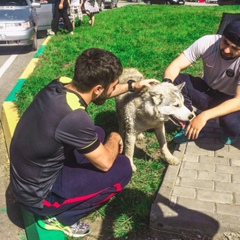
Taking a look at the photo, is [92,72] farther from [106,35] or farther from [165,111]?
[106,35]

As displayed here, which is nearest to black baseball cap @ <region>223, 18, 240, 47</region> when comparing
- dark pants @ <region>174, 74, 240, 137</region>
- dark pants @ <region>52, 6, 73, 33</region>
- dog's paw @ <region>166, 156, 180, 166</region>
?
dark pants @ <region>174, 74, 240, 137</region>

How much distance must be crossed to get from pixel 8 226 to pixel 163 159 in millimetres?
1903

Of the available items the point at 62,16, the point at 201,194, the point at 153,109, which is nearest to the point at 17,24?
the point at 62,16

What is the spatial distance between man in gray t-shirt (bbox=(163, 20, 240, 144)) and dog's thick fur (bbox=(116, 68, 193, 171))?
331 mm

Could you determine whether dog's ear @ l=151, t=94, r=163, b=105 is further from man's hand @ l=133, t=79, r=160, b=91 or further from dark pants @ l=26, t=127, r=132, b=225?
dark pants @ l=26, t=127, r=132, b=225

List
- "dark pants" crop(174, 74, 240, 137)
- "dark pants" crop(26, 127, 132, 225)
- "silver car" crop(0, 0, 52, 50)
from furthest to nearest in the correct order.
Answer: "silver car" crop(0, 0, 52, 50), "dark pants" crop(174, 74, 240, 137), "dark pants" crop(26, 127, 132, 225)

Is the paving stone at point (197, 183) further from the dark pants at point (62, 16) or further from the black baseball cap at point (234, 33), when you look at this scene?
the dark pants at point (62, 16)

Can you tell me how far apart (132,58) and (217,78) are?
3.71m

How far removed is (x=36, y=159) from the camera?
2506 mm

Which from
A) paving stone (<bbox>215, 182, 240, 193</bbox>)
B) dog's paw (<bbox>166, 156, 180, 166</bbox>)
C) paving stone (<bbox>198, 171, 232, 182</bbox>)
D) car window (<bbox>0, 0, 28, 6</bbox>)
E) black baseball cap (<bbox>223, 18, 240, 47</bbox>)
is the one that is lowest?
car window (<bbox>0, 0, 28, 6</bbox>)

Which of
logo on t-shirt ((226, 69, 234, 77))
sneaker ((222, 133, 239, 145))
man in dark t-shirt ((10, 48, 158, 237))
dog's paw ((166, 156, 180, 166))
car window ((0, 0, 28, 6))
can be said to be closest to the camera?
man in dark t-shirt ((10, 48, 158, 237))

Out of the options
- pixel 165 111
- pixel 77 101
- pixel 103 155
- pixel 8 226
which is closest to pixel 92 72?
pixel 77 101

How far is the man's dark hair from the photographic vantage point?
8.11 ft

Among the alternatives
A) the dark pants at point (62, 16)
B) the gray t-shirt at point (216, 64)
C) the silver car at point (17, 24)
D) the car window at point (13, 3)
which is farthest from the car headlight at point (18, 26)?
the gray t-shirt at point (216, 64)
